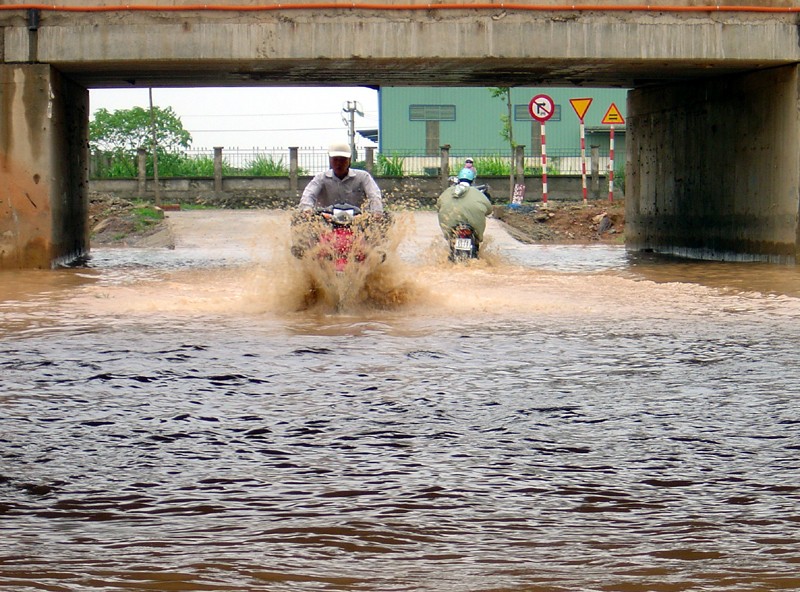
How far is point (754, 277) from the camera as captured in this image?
623 inches

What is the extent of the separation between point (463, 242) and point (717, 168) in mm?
5086

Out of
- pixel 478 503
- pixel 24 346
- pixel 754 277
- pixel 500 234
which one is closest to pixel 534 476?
pixel 478 503

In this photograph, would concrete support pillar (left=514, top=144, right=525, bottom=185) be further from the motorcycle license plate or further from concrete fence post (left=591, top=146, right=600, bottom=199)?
the motorcycle license plate

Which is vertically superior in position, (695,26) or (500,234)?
(695,26)

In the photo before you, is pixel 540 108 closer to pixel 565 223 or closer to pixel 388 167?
pixel 565 223

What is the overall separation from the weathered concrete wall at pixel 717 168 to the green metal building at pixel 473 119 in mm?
28800

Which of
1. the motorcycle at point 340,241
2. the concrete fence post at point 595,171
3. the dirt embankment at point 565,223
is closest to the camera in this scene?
the motorcycle at point 340,241

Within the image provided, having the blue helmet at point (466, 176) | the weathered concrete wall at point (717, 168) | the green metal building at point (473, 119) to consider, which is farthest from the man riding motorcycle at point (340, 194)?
the green metal building at point (473, 119)

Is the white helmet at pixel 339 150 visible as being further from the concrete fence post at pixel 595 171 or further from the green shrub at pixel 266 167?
the green shrub at pixel 266 167

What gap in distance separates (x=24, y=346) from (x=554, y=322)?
4321 mm

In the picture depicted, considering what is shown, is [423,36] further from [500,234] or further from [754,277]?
[500,234]

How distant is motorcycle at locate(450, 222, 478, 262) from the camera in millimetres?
17438

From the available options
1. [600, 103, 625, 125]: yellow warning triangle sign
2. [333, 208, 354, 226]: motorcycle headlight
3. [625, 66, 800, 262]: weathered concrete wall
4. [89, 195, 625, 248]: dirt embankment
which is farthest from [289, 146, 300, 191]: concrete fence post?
[333, 208, 354, 226]: motorcycle headlight

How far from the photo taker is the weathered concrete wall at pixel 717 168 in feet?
58.6
